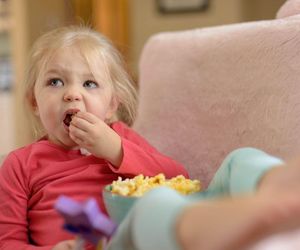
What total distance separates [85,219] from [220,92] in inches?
26.1

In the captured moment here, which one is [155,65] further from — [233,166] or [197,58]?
[233,166]

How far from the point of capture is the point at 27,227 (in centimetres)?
113

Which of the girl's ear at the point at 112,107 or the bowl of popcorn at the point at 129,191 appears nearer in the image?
the bowl of popcorn at the point at 129,191

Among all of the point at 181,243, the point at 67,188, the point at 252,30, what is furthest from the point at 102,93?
the point at 181,243

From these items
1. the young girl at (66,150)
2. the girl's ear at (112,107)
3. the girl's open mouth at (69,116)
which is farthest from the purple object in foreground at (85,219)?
the girl's ear at (112,107)

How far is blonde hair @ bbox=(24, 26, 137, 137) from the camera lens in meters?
1.21

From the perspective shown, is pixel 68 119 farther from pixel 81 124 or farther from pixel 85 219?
pixel 85 219

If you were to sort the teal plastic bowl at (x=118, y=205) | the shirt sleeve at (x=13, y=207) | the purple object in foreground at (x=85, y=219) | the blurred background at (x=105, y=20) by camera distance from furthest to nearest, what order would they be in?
the blurred background at (x=105, y=20) < the shirt sleeve at (x=13, y=207) < the teal plastic bowl at (x=118, y=205) < the purple object in foreground at (x=85, y=219)

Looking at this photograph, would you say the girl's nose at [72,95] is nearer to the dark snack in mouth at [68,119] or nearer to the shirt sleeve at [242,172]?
the dark snack in mouth at [68,119]

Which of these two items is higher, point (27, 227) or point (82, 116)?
point (82, 116)

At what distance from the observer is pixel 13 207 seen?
1113 mm

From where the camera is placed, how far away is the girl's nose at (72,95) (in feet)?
3.76

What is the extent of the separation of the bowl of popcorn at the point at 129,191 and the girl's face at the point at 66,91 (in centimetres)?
26

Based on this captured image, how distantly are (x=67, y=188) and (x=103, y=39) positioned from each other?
0.36 m
